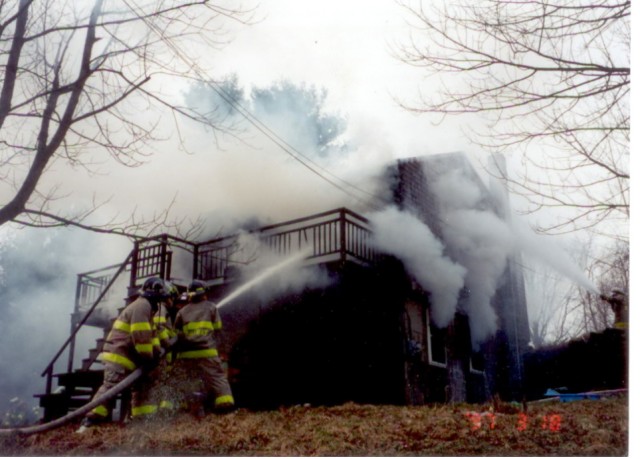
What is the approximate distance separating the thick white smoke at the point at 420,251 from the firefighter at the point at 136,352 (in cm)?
562

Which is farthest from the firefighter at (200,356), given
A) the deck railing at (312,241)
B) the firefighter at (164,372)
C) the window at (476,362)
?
the window at (476,362)

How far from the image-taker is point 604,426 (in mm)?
5047

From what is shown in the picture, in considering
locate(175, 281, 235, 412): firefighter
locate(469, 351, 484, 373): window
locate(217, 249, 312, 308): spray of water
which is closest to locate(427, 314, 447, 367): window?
locate(469, 351, 484, 373): window

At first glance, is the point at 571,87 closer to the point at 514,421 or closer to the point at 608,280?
the point at 514,421

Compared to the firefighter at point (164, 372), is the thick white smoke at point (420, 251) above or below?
above

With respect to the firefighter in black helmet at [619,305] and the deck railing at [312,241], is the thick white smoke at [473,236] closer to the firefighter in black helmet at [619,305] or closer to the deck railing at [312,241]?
the deck railing at [312,241]

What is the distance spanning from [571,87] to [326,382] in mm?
6869

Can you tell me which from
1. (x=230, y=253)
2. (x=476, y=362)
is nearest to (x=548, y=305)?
(x=476, y=362)

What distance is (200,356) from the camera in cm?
658

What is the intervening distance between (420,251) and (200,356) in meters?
5.95

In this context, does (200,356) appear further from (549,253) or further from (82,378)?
(549,253)

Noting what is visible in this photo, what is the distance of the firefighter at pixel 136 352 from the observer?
19.1ft

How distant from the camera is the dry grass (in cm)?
432
